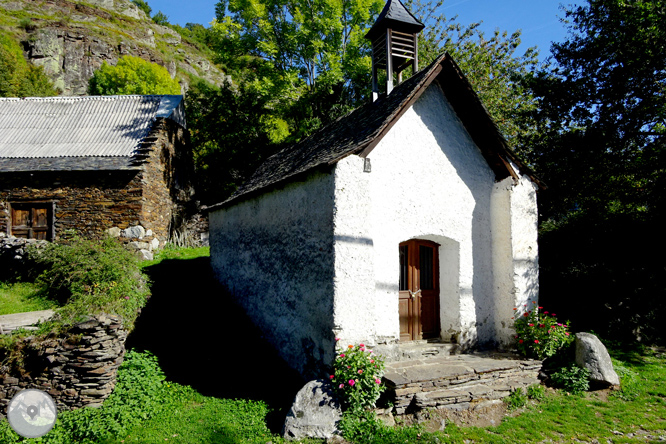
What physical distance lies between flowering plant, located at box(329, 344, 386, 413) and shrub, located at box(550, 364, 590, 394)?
360 cm

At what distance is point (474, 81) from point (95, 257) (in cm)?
1548

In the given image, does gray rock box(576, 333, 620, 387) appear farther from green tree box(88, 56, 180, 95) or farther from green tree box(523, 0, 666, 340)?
green tree box(88, 56, 180, 95)

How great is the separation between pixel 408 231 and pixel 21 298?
10.1m

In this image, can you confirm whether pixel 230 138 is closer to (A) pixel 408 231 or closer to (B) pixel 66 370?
(B) pixel 66 370

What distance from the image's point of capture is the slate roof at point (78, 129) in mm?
14117

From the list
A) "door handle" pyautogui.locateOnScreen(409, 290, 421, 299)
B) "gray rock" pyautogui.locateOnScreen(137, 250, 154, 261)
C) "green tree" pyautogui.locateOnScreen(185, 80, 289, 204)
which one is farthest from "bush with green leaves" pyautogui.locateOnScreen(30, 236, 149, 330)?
"green tree" pyautogui.locateOnScreen(185, 80, 289, 204)

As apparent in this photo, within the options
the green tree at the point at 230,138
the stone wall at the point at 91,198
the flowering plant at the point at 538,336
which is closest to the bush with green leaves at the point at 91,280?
the stone wall at the point at 91,198

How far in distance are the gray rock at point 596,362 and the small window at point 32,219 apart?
55.9 ft

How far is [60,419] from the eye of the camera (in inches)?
247

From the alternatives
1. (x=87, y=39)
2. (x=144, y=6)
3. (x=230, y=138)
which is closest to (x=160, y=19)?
(x=144, y=6)

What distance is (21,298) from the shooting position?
9.57 metres

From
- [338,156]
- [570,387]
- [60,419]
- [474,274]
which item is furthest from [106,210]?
[570,387]

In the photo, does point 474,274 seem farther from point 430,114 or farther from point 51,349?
point 51,349

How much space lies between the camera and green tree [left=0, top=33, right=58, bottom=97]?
30.0 m
